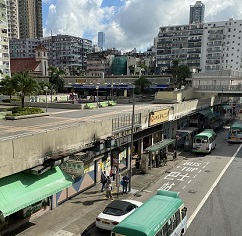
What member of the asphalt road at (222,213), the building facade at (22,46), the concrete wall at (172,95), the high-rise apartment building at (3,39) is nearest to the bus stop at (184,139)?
the asphalt road at (222,213)

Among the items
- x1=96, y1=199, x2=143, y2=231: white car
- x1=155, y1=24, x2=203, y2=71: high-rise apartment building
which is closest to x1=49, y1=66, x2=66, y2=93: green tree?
→ x1=155, y1=24, x2=203, y2=71: high-rise apartment building

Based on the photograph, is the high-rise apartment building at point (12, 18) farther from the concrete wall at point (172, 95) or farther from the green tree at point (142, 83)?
the concrete wall at point (172, 95)

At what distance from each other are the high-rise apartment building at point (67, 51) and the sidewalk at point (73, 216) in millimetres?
132421

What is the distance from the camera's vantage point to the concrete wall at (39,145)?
42.0 ft

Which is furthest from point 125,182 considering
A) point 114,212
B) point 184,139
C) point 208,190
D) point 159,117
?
point 184,139

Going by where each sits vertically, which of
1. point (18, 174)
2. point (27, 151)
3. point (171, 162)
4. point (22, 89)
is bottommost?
point (171, 162)

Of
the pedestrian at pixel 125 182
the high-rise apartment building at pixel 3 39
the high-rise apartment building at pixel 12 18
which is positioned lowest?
the pedestrian at pixel 125 182

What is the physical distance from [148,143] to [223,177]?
9.87 meters

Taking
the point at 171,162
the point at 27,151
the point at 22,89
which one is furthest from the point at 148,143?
the point at 27,151

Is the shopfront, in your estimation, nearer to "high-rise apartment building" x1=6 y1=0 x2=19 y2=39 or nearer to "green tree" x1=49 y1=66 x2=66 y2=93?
"green tree" x1=49 y1=66 x2=66 y2=93

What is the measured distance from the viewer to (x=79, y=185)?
1928 centimetres

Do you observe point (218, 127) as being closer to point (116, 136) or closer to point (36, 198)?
point (116, 136)

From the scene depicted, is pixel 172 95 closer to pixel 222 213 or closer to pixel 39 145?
pixel 222 213

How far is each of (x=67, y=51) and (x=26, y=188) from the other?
145722 mm
